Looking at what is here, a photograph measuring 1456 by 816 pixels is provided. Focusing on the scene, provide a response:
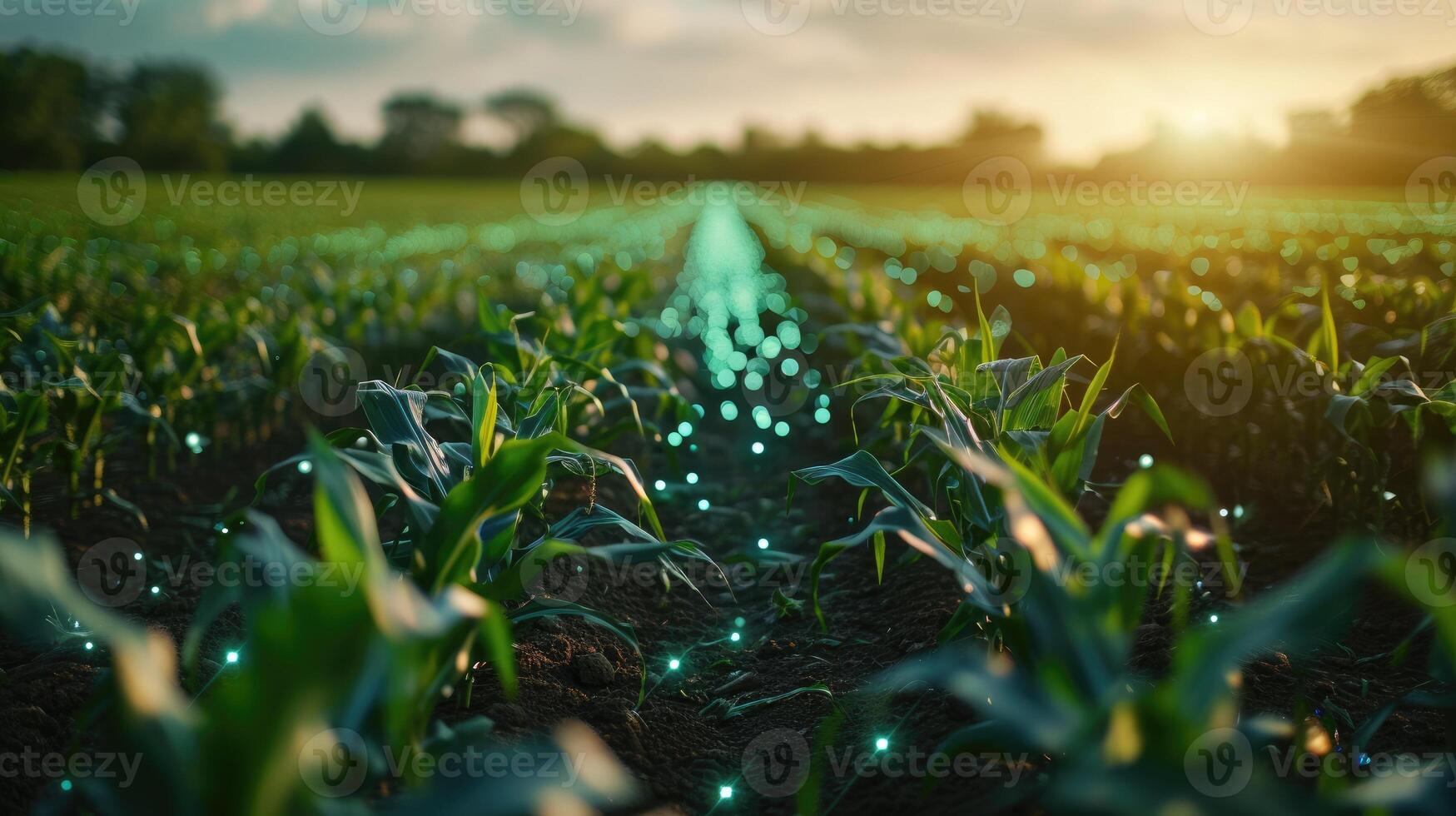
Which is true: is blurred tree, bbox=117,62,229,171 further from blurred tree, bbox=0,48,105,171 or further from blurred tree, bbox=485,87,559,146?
blurred tree, bbox=485,87,559,146

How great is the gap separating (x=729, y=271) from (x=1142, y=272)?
20.5ft

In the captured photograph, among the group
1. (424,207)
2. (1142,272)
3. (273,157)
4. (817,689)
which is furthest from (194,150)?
(817,689)

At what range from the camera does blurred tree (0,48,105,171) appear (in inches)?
1512

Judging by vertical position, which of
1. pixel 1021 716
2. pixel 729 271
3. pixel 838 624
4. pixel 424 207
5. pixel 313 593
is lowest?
pixel 838 624

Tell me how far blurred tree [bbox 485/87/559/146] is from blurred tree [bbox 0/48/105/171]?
49.7 m

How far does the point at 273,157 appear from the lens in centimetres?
5888

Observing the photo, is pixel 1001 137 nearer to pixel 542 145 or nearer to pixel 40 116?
pixel 542 145

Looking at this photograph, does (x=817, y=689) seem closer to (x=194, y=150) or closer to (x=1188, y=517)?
(x=1188, y=517)

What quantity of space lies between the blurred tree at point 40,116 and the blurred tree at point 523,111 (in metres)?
49.7

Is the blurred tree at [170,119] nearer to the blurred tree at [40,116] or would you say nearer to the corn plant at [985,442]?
the blurred tree at [40,116]

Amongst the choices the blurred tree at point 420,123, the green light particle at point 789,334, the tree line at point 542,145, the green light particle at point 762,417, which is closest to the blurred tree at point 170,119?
the tree line at point 542,145

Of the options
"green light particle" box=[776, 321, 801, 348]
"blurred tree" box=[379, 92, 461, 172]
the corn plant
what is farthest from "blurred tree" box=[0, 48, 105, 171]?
the corn plant

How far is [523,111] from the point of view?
9319cm

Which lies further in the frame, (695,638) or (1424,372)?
(1424,372)
